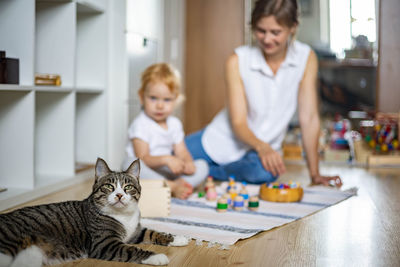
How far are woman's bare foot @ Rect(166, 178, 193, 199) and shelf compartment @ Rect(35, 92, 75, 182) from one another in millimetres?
534

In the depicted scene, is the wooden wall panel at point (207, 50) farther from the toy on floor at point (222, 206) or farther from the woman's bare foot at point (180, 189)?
the toy on floor at point (222, 206)

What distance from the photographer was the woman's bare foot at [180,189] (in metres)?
2.04

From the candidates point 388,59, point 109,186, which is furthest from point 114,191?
point 388,59

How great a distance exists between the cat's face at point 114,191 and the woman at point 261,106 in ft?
3.43

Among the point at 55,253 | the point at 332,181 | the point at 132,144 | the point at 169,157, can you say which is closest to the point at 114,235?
the point at 55,253

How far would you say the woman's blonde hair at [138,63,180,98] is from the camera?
221 centimetres

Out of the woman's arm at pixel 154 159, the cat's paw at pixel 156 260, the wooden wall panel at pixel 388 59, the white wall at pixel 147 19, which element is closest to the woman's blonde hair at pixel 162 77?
the woman's arm at pixel 154 159

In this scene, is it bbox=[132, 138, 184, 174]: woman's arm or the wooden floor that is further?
bbox=[132, 138, 184, 174]: woman's arm

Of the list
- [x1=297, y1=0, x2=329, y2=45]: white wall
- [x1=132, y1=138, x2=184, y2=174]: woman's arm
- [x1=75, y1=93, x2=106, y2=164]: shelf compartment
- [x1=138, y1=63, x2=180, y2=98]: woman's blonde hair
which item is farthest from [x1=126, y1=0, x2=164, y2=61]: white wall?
[x1=297, y1=0, x2=329, y2=45]: white wall

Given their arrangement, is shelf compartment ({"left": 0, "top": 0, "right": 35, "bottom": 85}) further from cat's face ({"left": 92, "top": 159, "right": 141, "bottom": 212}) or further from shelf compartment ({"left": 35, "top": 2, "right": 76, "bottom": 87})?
cat's face ({"left": 92, "top": 159, "right": 141, "bottom": 212})

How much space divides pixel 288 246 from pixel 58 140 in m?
1.33

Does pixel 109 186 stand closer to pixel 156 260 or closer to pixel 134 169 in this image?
pixel 134 169

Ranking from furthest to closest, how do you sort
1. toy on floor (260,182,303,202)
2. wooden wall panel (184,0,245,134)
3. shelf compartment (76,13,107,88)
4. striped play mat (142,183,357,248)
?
1. wooden wall panel (184,0,245,134)
2. shelf compartment (76,13,107,88)
3. toy on floor (260,182,303,202)
4. striped play mat (142,183,357,248)

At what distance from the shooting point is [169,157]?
6.73 feet
